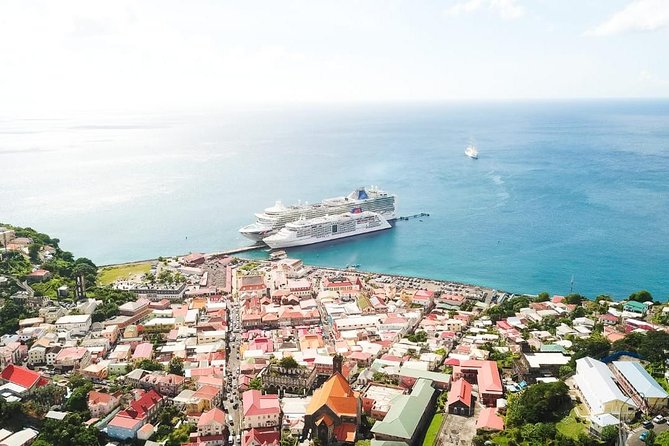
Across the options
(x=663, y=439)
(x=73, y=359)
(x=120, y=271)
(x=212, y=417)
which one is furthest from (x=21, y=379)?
(x=663, y=439)

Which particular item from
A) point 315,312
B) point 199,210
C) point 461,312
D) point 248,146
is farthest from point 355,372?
point 248,146

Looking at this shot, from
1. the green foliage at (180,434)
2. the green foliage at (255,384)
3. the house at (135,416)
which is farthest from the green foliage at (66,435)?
the green foliage at (255,384)

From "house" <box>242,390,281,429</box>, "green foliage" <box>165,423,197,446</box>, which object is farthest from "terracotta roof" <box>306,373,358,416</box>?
"green foliage" <box>165,423,197,446</box>

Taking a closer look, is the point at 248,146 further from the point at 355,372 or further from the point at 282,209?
the point at 355,372

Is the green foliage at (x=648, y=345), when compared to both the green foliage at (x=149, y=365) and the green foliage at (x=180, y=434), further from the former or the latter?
the green foliage at (x=149, y=365)

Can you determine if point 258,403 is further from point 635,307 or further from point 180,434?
point 635,307
